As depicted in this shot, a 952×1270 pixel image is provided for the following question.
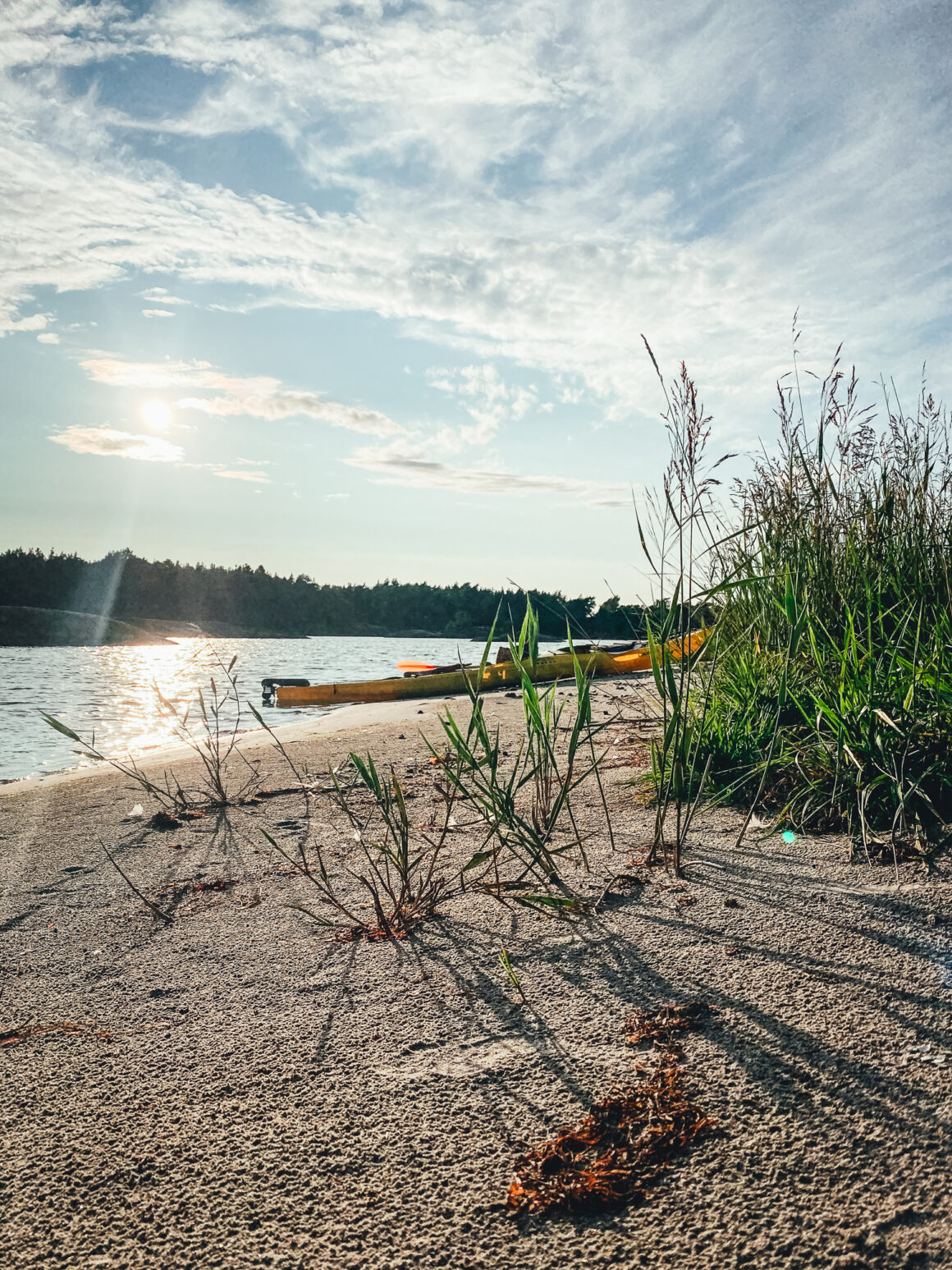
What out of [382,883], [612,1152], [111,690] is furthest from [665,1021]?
[111,690]

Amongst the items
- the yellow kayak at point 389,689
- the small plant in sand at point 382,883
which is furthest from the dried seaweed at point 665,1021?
the yellow kayak at point 389,689

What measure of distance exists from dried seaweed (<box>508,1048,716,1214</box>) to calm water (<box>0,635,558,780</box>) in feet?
2.25

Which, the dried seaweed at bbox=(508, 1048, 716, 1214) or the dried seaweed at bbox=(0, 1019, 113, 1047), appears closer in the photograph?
the dried seaweed at bbox=(508, 1048, 716, 1214)

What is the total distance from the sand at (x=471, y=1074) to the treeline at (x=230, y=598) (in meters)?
33.8

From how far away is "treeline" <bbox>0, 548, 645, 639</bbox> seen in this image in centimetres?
3600

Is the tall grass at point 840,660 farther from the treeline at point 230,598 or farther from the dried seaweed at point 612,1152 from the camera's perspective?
the treeline at point 230,598

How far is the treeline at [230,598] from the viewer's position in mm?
36000

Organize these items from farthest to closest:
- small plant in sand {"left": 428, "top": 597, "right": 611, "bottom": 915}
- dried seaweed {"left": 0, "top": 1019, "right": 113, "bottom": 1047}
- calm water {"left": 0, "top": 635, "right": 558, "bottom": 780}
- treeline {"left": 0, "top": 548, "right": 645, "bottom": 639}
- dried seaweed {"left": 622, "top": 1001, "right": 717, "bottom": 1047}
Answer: treeline {"left": 0, "top": 548, "right": 645, "bottom": 639}, calm water {"left": 0, "top": 635, "right": 558, "bottom": 780}, small plant in sand {"left": 428, "top": 597, "right": 611, "bottom": 915}, dried seaweed {"left": 0, "top": 1019, "right": 113, "bottom": 1047}, dried seaweed {"left": 622, "top": 1001, "right": 717, "bottom": 1047}

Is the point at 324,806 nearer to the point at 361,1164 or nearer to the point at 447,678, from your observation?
the point at 361,1164

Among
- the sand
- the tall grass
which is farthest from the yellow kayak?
the sand

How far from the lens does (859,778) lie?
194 cm

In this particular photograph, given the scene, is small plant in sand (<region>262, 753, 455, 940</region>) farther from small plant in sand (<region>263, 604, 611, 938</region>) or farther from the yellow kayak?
the yellow kayak

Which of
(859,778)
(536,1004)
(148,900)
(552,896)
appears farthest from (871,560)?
(148,900)

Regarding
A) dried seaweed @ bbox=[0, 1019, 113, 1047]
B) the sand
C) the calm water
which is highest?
the sand
